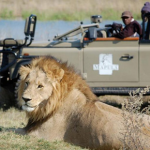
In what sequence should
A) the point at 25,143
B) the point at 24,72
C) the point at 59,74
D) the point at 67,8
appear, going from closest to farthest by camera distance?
the point at 25,143 < the point at 59,74 < the point at 24,72 < the point at 67,8

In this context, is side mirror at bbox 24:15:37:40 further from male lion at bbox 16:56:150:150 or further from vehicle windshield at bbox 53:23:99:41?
male lion at bbox 16:56:150:150

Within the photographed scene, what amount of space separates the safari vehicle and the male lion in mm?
2531

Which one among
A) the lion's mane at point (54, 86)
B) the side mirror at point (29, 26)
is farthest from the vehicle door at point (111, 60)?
the lion's mane at point (54, 86)

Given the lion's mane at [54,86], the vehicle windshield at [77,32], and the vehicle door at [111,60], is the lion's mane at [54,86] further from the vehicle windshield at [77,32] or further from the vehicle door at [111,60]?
the vehicle windshield at [77,32]

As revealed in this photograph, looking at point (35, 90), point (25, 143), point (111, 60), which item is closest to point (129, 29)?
point (111, 60)

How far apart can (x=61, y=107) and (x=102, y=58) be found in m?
2.78

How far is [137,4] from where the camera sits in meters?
24.5

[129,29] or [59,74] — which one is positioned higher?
[129,29]

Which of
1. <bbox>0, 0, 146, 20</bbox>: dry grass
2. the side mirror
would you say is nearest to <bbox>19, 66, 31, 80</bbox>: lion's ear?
the side mirror

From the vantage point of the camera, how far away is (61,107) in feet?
17.4

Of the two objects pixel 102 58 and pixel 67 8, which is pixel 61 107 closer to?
pixel 102 58

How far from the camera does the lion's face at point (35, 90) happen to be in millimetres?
5090

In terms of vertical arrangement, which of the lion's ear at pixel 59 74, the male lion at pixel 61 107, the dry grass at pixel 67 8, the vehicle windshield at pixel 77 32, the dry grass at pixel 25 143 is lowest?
the dry grass at pixel 25 143

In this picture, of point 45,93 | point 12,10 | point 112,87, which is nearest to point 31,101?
point 45,93
